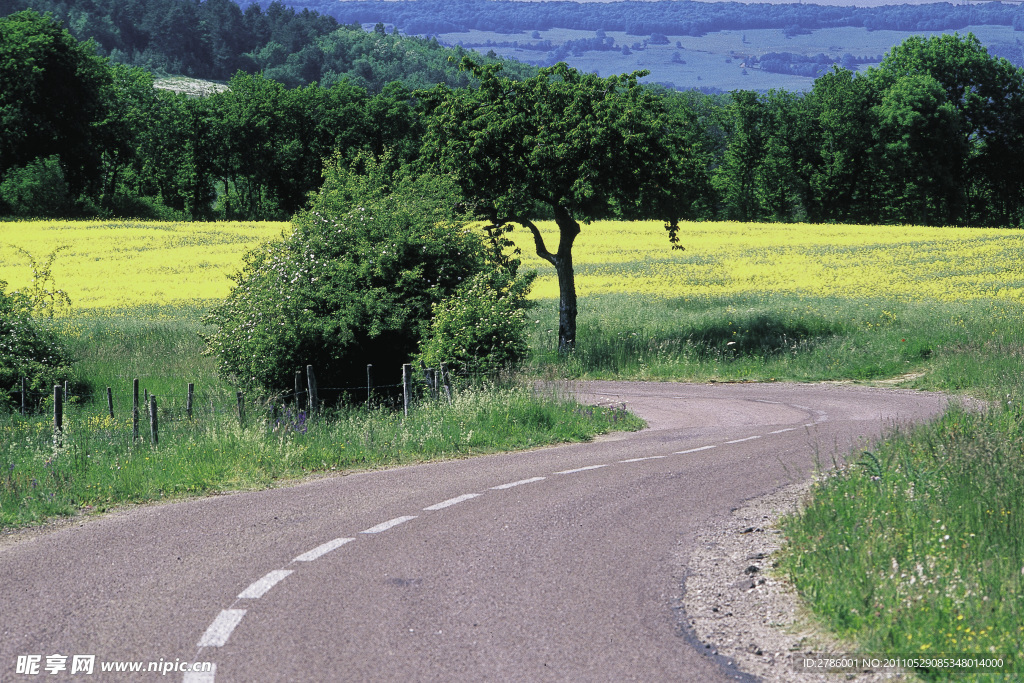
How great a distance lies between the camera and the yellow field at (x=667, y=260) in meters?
41.2

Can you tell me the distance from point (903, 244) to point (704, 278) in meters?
19.2

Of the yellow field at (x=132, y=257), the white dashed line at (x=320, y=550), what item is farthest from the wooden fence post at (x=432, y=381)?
the yellow field at (x=132, y=257)

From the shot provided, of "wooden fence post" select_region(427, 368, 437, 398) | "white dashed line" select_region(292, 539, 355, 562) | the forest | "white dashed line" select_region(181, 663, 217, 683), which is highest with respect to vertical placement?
the forest

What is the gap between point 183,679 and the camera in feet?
17.2

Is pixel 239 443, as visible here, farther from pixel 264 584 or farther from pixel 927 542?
pixel 927 542

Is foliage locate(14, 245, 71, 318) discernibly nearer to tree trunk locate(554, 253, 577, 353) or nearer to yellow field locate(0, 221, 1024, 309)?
yellow field locate(0, 221, 1024, 309)

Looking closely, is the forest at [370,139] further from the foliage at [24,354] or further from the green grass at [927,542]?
the green grass at [927,542]

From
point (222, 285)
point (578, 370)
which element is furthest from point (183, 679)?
point (222, 285)

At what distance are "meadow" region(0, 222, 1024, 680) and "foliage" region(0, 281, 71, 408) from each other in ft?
3.39

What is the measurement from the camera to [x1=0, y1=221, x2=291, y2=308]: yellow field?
139 feet

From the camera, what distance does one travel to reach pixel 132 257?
55.5 metres

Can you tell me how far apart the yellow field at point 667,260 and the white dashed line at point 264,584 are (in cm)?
3318

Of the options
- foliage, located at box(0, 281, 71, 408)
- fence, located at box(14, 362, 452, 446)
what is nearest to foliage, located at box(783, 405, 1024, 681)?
fence, located at box(14, 362, 452, 446)

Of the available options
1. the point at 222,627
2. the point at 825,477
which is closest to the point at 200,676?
the point at 222,627
